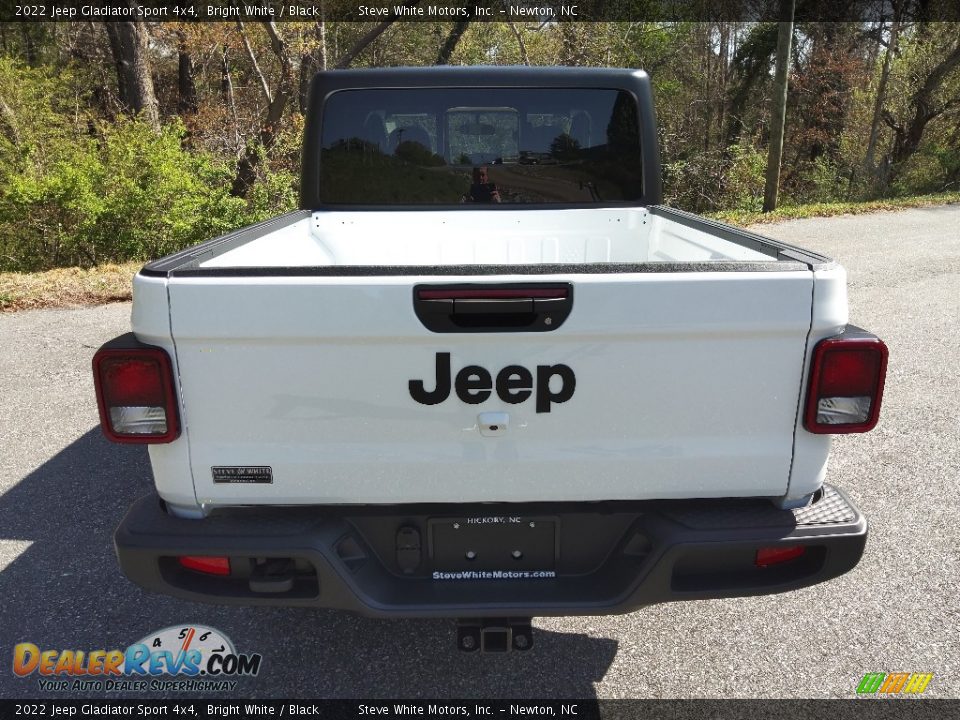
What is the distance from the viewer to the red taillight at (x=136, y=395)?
6.53 ft

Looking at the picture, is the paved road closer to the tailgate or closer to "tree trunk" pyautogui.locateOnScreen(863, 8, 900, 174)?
the tailgate

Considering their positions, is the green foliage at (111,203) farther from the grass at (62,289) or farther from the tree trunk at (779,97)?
the tree trunk at (779,97)

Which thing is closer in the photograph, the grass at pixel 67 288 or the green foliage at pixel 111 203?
the grass at pixel 67 288

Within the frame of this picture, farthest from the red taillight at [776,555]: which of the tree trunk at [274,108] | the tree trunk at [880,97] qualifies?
the tree trunk at [880,97]

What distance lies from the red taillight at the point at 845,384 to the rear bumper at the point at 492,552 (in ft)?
1.00

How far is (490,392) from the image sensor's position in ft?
6.70

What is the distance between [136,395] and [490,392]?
100 centimetres

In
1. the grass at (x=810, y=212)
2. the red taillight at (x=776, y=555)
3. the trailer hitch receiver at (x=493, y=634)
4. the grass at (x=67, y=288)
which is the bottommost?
the grass at (x=810, y=212)

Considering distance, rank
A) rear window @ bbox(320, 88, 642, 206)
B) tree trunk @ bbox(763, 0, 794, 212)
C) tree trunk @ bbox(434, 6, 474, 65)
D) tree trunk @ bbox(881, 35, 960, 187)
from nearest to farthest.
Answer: rear window @ bbox(320, 88, 642, 206)
tree trunk @ bbox(763, 0, 794, 212)
tree trunk @ bbox(881, 35, 960, 187)
tree trunk @ bbox(434, 6, 474, 65)

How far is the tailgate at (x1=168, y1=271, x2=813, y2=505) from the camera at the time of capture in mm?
1956

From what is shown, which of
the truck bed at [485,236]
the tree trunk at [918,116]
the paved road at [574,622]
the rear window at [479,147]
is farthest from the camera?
the tree trunk at [918,116]

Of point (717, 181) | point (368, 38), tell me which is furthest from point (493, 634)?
point (368, 38)

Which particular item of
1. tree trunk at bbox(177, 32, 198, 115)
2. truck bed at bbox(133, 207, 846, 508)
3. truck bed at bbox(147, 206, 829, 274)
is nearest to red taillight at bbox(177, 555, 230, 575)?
truck bed at bbox(133, 207, 846, 508)

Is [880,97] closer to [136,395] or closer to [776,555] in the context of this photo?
[776,555]
